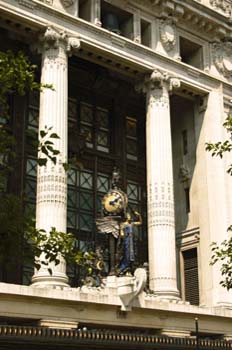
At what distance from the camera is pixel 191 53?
127 feet

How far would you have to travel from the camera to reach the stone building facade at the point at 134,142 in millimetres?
28062

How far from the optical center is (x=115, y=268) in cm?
2950

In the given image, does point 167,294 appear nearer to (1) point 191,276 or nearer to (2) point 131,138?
(1) point 191,276

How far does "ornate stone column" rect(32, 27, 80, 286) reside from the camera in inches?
1077

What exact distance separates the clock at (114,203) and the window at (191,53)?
11.3 meters

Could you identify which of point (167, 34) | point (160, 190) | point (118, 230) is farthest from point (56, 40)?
point (118, 230)

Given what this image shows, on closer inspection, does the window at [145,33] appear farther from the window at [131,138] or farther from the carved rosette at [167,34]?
the window at [131,138]

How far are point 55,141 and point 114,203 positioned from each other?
4.02 m

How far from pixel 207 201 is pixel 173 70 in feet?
24.0

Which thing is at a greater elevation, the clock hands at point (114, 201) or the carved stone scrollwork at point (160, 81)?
the carved stone scrollwork at point (160, 81)

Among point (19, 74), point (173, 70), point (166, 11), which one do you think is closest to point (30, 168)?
point (173, 70)

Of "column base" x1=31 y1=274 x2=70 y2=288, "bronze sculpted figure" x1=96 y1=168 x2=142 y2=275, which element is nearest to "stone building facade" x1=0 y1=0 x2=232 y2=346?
"column base" x1=31 y1=274 x2=70 y2=288

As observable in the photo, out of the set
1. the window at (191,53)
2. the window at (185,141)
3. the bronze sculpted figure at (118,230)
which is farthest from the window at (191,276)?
the window at (191,53)

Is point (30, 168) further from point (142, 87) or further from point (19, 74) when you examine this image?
point (19, 74)
